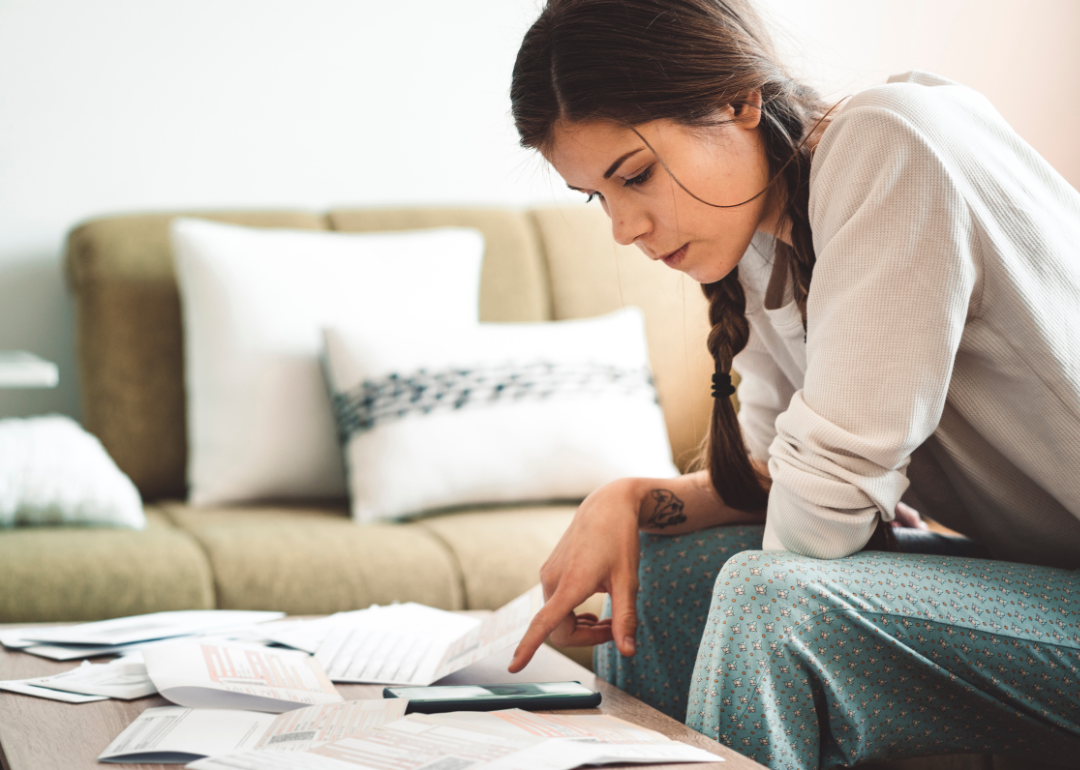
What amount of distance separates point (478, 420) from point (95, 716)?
1025 millimetres

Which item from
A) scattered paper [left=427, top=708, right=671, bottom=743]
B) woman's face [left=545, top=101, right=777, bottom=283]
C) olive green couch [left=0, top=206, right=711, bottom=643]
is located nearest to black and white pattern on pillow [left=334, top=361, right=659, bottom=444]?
olive green couch [left=0, top=206, right=711, bottom=643]

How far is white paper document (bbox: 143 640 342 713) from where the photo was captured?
32.0 inches

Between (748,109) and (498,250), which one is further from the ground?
(748,109)

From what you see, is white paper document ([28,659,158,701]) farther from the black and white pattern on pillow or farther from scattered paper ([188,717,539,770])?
the black and white pattern on pillow

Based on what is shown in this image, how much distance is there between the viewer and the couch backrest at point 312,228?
1883 mm

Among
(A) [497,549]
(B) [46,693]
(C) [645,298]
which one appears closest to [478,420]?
(A) [497,549]

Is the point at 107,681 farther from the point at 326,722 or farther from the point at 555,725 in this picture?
the point at 555,725

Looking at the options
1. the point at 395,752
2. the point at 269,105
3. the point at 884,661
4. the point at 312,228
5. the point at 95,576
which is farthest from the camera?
the point at 269,105

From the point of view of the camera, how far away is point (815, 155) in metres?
0.91

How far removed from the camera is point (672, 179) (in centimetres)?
93

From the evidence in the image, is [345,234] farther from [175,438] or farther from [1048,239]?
[1048,239]

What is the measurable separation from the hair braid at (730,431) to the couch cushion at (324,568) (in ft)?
1.68

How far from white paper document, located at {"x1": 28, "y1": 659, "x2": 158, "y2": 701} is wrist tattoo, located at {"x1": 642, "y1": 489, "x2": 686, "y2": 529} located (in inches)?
20.9

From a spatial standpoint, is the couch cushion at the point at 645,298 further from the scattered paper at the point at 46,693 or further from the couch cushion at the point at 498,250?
the scattered paper at the point at 46,693
